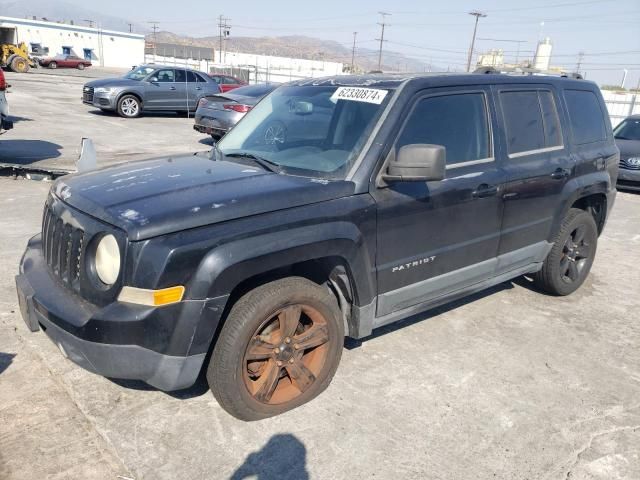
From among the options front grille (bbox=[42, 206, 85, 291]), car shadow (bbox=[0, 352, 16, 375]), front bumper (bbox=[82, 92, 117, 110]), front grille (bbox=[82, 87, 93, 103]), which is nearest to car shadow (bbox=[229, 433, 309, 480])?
front grille (bbox=[42, 206, 85, 291])

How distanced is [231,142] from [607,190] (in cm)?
355

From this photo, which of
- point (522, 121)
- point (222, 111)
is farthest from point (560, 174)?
point (222, 111)

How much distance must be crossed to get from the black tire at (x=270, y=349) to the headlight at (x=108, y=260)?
0.61m

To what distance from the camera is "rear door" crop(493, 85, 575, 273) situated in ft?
13.2

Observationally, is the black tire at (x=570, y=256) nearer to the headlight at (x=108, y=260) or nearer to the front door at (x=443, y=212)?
the front door at (x=443, y=212)

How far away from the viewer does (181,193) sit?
2.87 meters

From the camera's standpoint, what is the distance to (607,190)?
5090 millimetres

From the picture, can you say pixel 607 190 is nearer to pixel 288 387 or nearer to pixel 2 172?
pixel 288 387

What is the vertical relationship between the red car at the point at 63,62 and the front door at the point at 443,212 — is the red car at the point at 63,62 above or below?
above

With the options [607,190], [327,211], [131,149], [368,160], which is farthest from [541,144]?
[131,149]

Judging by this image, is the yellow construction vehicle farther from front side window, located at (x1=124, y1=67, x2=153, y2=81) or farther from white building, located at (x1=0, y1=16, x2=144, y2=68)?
white building, located at (x1=0, y1=16, x2=144, y2=68)

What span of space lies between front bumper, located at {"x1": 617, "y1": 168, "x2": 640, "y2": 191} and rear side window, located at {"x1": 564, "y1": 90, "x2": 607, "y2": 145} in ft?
21.6

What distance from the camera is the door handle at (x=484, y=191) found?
3746mm

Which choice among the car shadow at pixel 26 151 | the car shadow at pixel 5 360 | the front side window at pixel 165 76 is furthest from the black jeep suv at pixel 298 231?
the front side window at pixel 165 76
